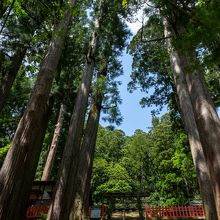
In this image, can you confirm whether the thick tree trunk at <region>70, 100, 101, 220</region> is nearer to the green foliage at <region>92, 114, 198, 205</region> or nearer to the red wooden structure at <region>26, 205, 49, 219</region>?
the red wooden structure at <region>26, 205, 49, 219</region>

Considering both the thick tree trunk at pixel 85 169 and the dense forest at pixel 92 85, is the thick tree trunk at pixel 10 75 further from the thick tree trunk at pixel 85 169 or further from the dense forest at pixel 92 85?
the thick tree trunk at pixel 85 169

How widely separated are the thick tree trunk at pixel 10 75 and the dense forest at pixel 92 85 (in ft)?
0.15

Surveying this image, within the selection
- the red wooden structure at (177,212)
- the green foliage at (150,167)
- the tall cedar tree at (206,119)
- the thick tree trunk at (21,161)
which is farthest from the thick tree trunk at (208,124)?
the green foliage at (150,167)

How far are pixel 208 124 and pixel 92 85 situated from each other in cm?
724

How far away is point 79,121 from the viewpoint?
26.7 feet

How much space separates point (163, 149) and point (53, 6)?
21835mm

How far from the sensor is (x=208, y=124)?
4.09 m

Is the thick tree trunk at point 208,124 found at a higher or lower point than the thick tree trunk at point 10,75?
lower

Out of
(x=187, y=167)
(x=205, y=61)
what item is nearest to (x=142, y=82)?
(x=187, y=167)

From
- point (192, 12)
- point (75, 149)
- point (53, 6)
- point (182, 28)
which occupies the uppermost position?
point (53, 6)

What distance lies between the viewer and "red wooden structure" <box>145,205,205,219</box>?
41.3 feet

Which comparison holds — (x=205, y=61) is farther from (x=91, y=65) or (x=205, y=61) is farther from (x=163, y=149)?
(x=163, y=149)

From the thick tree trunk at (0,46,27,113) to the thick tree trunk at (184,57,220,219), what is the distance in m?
8.61

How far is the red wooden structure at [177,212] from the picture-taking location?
12.6 metres
